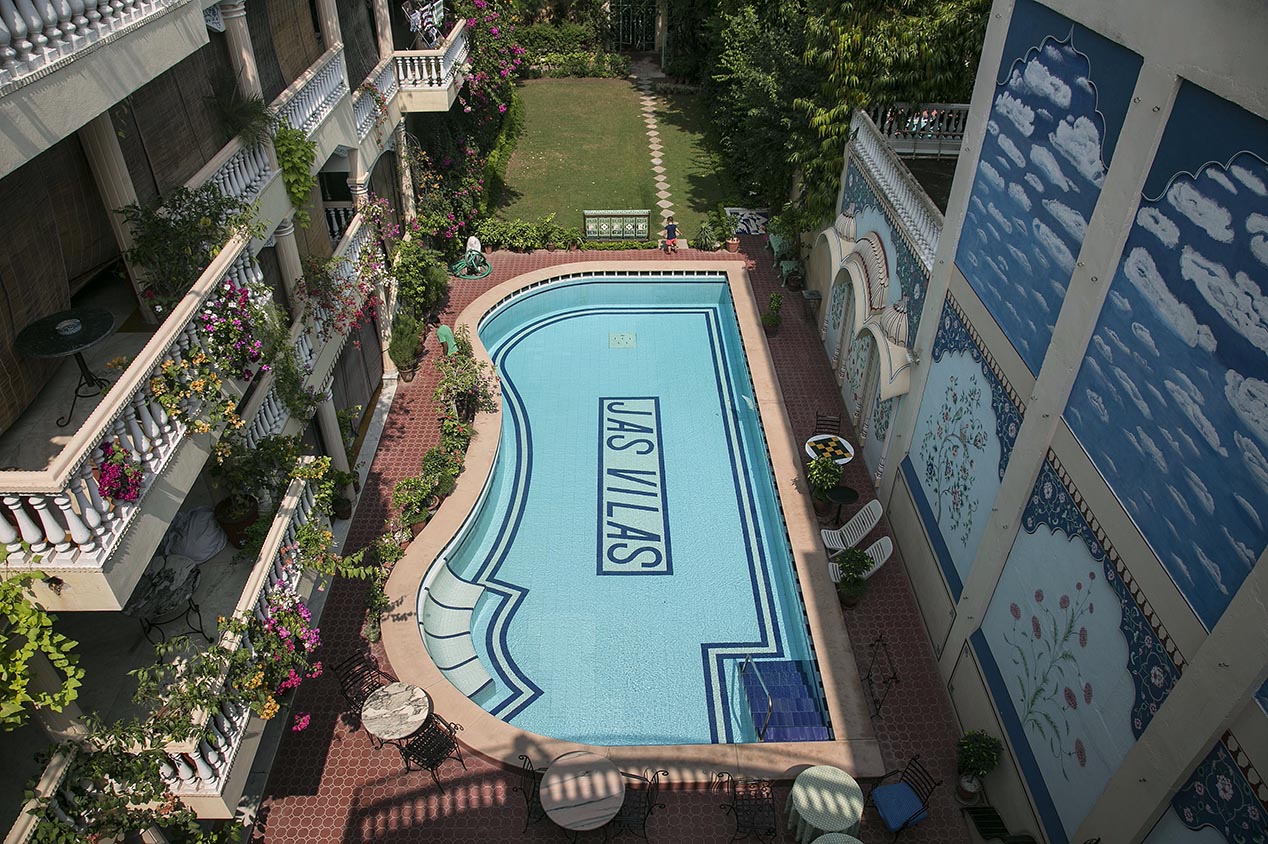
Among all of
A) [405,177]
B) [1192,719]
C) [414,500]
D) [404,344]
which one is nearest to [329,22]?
[405,177]

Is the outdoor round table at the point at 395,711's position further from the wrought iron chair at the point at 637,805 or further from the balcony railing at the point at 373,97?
the balcony railing at the point at 373,97

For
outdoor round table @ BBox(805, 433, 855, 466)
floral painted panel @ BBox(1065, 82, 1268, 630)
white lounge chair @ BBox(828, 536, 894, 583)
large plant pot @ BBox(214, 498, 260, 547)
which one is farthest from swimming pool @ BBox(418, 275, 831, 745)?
floral painted panel @ BBox(1065, 82, 1268, 630)

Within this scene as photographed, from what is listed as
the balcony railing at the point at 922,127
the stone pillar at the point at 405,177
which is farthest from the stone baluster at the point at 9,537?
the balcony railing at the point at 922,127

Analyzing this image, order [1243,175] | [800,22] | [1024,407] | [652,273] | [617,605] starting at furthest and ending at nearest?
[652,273] < [800,22] < [617,605] < [1024,407] < [1243,175]

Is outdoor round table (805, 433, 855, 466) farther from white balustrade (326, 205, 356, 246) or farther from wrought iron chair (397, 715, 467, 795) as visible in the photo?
white balustrade (326, 205, 356, 246)

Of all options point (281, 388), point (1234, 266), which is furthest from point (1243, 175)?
point (281, 388)

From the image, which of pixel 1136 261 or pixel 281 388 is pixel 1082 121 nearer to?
pixel 1136 261
